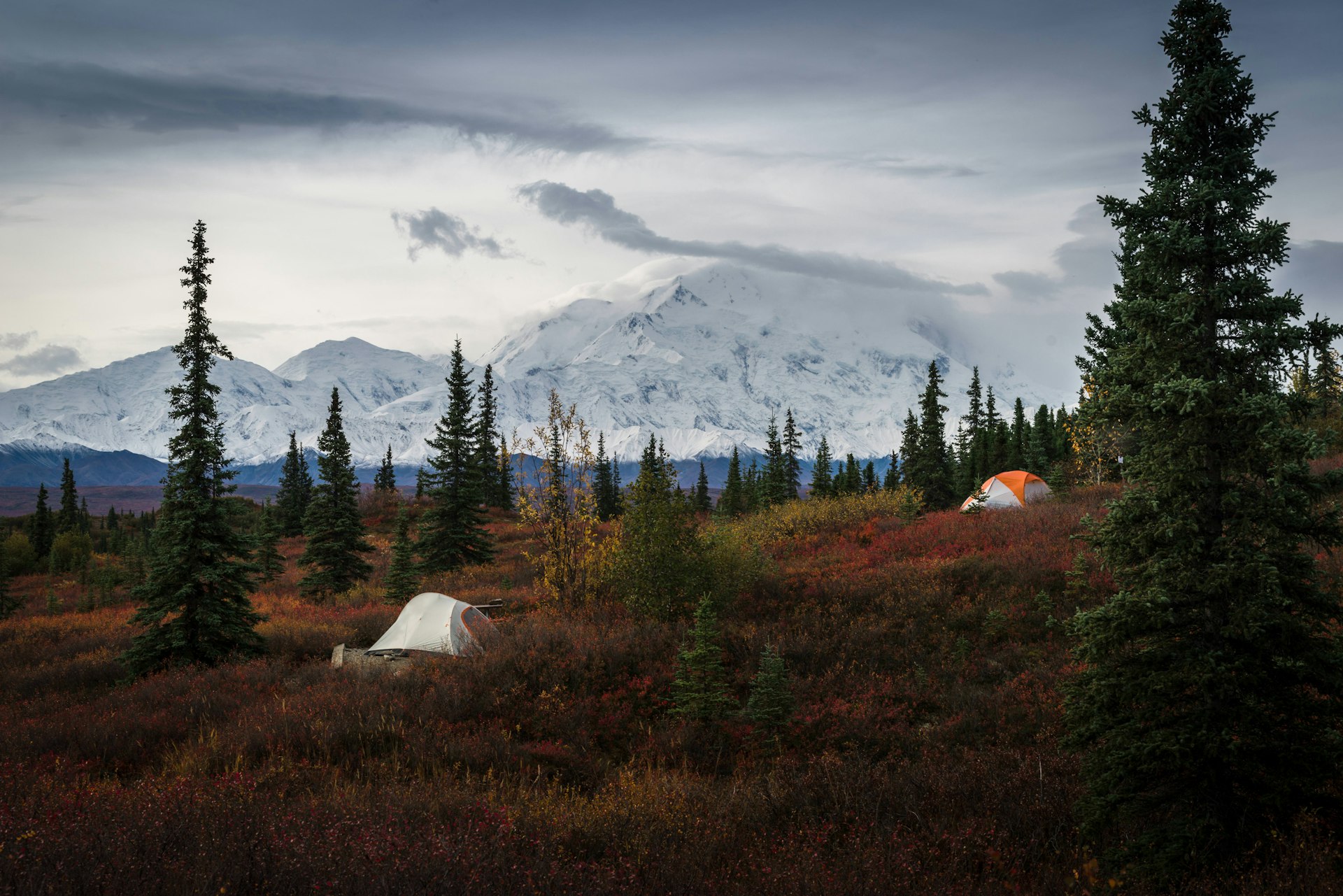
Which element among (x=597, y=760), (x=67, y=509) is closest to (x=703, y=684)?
(x=597, y=760)

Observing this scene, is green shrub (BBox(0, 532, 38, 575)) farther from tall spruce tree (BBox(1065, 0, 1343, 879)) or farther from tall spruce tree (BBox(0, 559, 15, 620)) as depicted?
tall spruce tree (BBox(1065, 0, 1343, 879))

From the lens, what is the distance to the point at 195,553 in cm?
1595

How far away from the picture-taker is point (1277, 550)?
21.6ft

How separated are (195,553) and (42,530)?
6255cm

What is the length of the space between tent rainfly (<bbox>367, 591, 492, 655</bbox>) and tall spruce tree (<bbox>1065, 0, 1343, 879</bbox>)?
1240 cm

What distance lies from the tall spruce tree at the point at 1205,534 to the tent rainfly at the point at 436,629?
40.7ft

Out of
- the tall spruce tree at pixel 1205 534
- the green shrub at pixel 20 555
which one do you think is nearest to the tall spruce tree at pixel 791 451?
the tall spruce tree at pixel 1205 534

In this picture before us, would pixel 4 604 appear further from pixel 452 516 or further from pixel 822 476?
pixel 822 476

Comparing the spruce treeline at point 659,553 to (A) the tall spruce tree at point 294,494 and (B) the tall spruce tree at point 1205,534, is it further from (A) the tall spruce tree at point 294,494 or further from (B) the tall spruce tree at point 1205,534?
(A) the tall spruce tree at point 294,494

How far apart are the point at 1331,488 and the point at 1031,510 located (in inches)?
759

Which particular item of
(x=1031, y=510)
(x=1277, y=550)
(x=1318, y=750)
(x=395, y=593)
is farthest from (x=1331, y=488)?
(x=395, y=593)

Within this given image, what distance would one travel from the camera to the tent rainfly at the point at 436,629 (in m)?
15.6

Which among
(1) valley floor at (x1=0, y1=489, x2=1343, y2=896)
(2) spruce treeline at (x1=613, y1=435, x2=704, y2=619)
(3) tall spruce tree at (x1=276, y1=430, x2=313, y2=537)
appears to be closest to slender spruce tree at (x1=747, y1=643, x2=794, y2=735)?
(1) valley floor at (x1=0, y1=489, x2=1343, y2=896)

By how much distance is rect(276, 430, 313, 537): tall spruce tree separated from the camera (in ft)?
210
